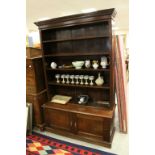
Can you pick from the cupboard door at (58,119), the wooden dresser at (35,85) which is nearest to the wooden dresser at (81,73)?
the cupboard door at (58,119)

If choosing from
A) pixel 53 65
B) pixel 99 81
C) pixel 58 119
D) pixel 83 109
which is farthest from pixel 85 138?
pixel 53 65

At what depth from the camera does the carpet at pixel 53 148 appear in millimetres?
2348

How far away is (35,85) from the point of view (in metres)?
2.96

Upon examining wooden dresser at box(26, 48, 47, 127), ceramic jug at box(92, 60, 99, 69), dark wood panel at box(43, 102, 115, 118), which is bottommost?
dark wood panel at box(43, 102, 115, 118)

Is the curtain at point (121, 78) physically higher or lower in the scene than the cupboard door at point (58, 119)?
higher

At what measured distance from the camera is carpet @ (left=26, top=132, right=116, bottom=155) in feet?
7.70

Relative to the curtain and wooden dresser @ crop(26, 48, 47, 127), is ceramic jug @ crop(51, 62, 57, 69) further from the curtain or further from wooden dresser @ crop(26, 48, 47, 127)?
the curtain

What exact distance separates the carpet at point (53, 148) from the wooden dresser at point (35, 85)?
0.46 meters

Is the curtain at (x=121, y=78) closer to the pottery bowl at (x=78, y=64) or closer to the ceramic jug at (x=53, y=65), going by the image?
the pottery bowl at (x=78, y=64)

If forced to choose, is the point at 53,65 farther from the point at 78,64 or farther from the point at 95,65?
the point at 95,65

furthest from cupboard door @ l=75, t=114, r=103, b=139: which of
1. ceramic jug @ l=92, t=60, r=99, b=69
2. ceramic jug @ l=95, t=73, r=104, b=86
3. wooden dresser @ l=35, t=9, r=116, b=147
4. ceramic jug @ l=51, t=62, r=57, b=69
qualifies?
ceramic jug @ l=51, t=62, r=57, b=69

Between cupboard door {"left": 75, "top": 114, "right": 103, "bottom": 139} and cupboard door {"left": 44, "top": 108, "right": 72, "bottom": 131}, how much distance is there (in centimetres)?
18
